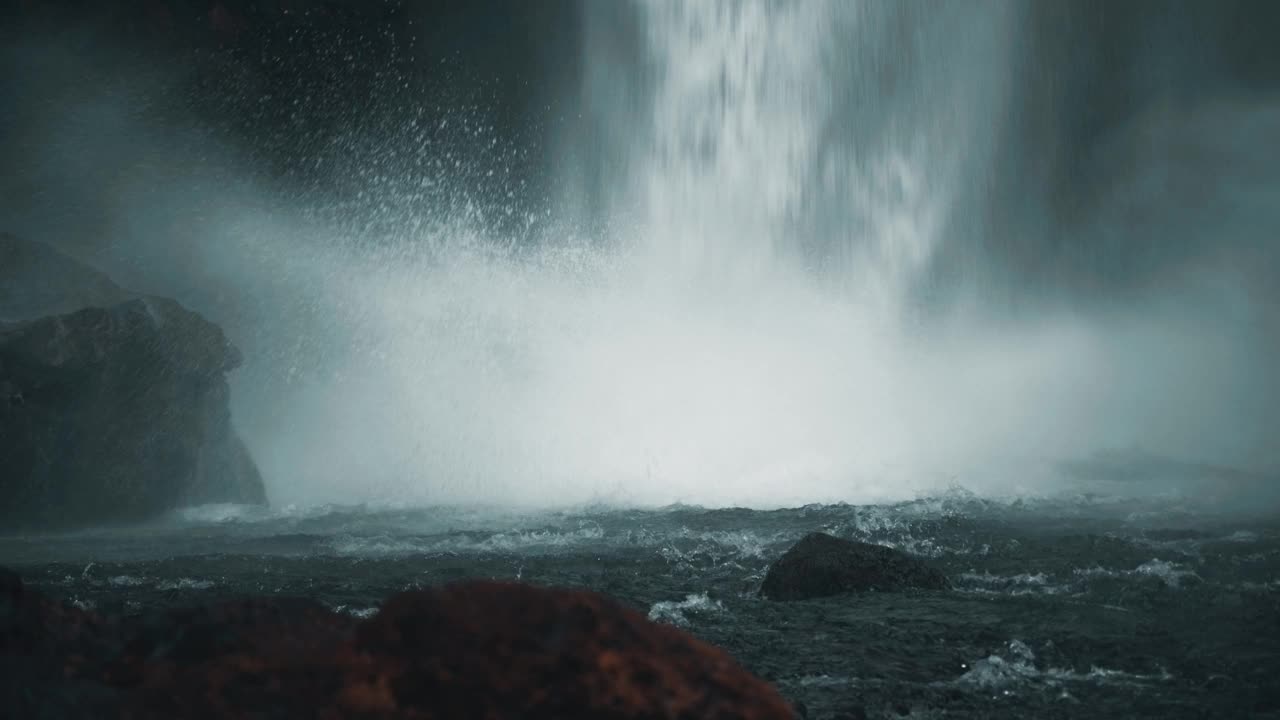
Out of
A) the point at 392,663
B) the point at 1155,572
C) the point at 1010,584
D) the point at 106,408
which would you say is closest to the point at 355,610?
the point at 392,663

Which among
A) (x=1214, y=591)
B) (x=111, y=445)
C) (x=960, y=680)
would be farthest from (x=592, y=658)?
(x=111, y=445)

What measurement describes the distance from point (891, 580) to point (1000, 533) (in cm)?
841

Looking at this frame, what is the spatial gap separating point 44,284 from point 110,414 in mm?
7535

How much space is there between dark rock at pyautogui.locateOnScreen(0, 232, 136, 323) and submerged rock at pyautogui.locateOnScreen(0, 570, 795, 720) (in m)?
33.2

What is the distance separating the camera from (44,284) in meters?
33.3

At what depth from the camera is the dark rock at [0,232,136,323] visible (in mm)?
32156

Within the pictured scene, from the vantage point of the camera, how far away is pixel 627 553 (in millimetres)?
20938

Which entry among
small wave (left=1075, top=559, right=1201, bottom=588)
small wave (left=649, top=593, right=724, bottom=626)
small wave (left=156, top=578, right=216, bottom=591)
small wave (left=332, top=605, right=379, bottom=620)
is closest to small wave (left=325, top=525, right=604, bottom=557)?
small wave (left=156, top=578, right=216, bottom=591)

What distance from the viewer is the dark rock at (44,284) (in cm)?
3216

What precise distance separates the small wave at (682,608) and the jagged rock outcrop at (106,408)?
956 inches

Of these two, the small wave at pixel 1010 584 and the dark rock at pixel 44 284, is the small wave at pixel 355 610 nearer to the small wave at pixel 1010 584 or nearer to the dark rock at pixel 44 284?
the small wave at pixel 1010 584

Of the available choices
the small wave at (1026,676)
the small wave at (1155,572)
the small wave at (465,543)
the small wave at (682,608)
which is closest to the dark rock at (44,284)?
the small wave at (465,543)

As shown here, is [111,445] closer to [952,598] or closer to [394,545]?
[394,545]

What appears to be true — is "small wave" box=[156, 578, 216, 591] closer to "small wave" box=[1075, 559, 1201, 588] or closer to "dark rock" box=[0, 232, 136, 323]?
"small wave" box=[1075, 559, 1201, 588]
